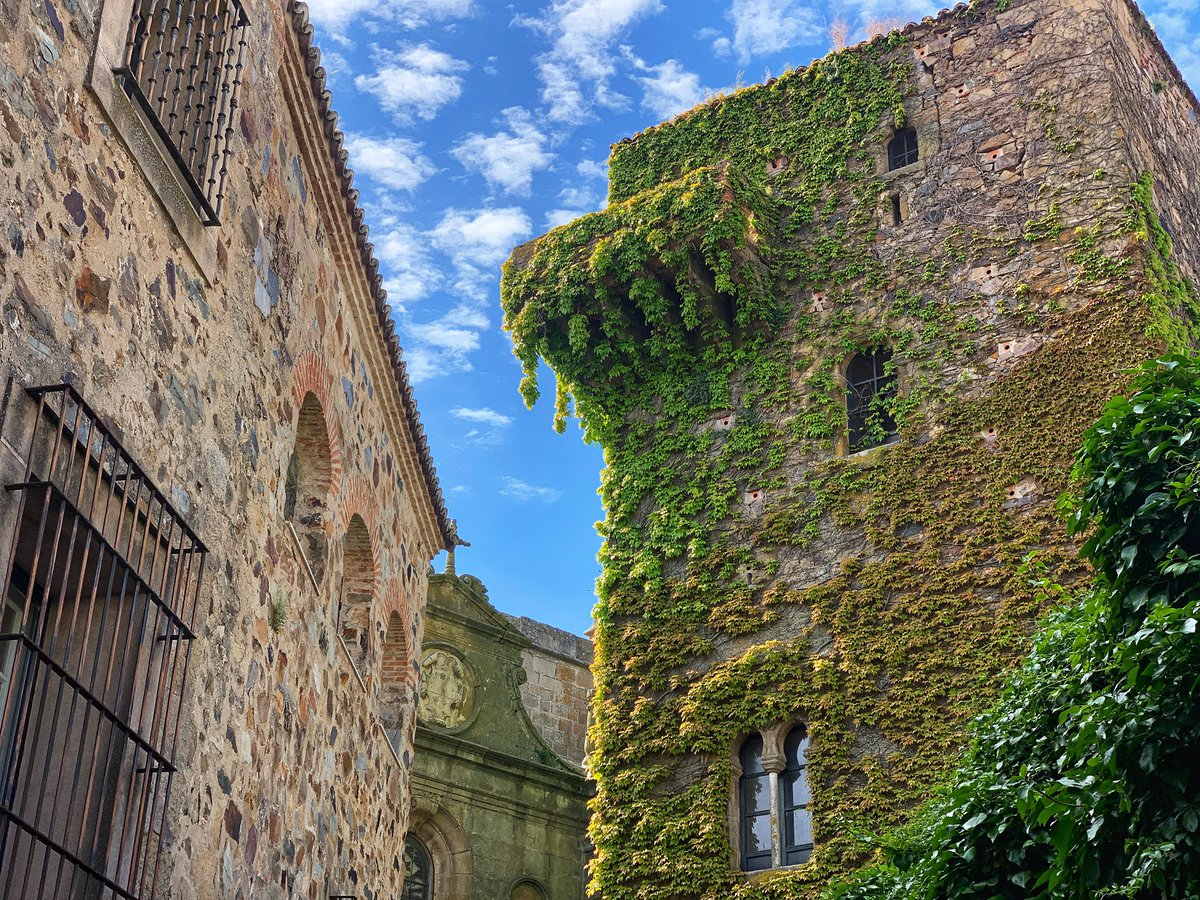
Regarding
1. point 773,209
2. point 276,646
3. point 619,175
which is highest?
point 619,175

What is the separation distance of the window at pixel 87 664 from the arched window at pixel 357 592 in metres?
4.33

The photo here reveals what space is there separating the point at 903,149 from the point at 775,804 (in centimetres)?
828

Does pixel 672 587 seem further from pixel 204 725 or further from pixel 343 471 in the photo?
pixel 204 725

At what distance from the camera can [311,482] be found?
9.76m

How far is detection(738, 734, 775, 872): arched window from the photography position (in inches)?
615

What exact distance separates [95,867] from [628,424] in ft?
43.9

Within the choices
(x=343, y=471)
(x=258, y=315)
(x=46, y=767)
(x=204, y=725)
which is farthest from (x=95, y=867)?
(x=343, y=471)

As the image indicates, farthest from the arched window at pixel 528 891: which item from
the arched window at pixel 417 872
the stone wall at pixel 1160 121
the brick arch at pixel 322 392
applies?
the brick arch at pixel 322 392

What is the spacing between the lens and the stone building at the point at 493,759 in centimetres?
2070

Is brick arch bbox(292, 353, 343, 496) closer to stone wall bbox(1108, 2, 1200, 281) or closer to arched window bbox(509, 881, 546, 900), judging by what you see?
stone wall bbox(1108, 2, 1200, 281)

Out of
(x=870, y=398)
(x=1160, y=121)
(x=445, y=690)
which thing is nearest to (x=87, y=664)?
(x=870, y=398)

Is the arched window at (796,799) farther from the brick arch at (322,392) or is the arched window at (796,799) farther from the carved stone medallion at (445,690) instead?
the brick arch at (322,392)

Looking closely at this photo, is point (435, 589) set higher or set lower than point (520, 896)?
higher

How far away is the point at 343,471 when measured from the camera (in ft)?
33.2
